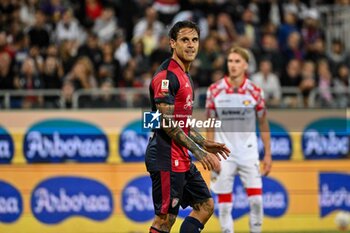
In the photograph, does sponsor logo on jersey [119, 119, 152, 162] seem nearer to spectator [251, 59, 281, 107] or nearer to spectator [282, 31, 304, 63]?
spectator [251, 59, 281, 107]

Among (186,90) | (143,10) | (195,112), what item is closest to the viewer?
(186,90)

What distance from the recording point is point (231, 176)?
11.4 meters

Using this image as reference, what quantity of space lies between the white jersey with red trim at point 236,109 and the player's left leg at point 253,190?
0.25 metres

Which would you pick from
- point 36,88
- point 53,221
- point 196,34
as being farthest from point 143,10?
point 196,34

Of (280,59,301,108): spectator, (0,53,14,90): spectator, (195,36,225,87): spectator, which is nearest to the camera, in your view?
(0,53,14,90): spectator

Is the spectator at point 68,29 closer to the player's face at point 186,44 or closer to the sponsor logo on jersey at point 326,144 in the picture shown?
the sponsor logo on jersey at point 326,144

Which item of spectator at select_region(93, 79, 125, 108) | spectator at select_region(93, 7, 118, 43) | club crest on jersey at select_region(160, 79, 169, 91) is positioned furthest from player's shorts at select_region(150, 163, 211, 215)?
spectator at select_region(93, 7, 118, 43)

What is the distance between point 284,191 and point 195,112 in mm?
2124

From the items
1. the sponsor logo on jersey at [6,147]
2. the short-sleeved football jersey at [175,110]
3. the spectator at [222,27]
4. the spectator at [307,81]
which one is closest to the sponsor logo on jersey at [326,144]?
the spectator at [307,81]

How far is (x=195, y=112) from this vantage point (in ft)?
48.0

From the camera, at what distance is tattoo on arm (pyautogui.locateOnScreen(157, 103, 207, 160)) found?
8.35 m

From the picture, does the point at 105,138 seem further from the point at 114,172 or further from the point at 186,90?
the point at 186,90

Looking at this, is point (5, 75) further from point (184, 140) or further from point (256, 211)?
point (184, 140)

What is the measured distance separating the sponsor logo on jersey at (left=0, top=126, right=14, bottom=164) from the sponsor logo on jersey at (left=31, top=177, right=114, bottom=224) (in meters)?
0.70
